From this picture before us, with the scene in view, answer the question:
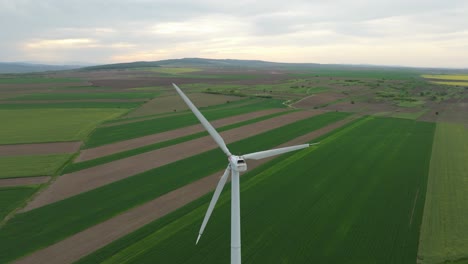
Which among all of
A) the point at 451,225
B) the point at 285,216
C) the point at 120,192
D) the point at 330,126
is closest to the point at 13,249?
the point at 120,192

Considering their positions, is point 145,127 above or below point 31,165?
above

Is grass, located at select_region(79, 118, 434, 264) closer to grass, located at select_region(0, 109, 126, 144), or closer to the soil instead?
grass, located at select_region(0, 109, 126, 144)

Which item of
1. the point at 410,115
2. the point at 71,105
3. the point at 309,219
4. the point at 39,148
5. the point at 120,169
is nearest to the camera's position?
the point at 309,219

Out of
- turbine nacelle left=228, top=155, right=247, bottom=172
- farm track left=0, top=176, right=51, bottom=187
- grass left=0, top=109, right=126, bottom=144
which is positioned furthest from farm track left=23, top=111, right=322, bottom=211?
turbine nacelle left=228, top=155, right=247, bottom=172

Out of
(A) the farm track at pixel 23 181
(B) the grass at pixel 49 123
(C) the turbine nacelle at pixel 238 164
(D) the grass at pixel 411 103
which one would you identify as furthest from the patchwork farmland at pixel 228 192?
(D) the grass at pixel 411 103

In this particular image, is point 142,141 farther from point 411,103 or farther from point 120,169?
point 411,103

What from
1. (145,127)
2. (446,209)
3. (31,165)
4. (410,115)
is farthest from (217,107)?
(446,209)

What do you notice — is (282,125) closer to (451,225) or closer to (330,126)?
(330,126)
